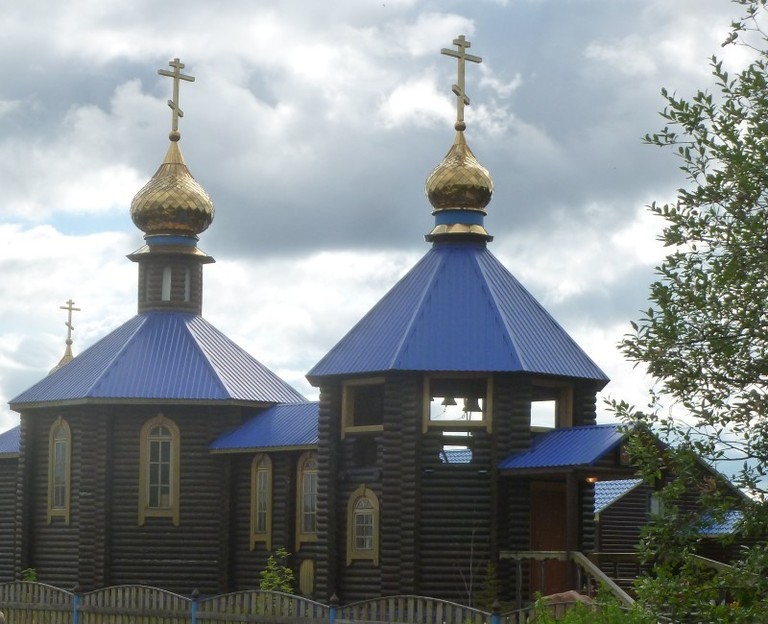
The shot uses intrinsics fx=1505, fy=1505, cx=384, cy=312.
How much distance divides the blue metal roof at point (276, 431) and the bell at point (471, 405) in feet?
8.81

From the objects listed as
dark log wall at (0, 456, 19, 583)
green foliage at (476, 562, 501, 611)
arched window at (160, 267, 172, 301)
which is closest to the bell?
green foliage at (476, 562, 501, 611)

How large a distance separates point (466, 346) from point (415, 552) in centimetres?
335

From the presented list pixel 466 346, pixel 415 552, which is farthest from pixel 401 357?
pixel 415 552

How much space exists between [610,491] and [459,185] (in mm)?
7968

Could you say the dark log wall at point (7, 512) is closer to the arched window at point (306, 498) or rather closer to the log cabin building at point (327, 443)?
the log cabin building at point (327, 443)

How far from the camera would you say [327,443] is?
24.8 meters

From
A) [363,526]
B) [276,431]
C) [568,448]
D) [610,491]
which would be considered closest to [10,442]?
[276,431]

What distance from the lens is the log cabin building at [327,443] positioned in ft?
77.3

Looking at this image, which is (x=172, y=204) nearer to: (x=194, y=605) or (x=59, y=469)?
(x=59, y=469)

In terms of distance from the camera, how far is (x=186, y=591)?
27.6m

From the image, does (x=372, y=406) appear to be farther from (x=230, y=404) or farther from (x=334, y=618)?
(x=334, y=618)

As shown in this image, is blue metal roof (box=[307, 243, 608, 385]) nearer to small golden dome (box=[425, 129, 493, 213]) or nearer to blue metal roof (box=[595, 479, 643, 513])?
small golden dome (box=[425, 129, 493, 213])

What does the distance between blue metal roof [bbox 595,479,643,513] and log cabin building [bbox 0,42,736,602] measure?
515 cm

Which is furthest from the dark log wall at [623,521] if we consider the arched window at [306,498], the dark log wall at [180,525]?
the dark log wall at [180,525]
